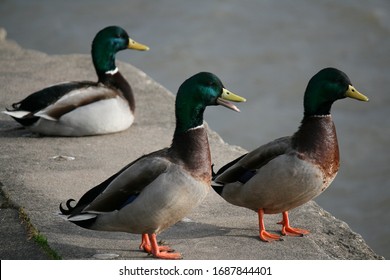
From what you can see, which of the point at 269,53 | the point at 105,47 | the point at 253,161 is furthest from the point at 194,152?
the point at 269,53

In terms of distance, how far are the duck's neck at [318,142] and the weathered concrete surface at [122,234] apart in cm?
48

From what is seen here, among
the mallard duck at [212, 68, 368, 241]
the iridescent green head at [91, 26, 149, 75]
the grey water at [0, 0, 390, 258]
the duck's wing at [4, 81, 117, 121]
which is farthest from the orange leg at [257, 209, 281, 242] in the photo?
the grey water at [0, 0, 390, 258]

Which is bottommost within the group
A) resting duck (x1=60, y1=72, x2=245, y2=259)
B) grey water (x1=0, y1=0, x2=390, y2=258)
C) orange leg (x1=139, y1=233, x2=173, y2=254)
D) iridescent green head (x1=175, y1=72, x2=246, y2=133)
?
grey water (x1=0, y1=0, x2=390, y2=258)

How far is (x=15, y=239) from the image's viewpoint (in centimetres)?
515

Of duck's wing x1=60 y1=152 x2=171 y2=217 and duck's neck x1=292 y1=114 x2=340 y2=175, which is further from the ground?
duck's neck x1=292 y1=114 x2=340 y2=175

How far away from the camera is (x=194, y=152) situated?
4879mm

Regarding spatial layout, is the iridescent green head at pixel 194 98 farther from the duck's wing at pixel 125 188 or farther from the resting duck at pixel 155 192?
the duck's wing at pixel 125 188

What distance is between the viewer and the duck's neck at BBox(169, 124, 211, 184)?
4.83 metres

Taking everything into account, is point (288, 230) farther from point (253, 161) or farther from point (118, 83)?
point (118, 83)

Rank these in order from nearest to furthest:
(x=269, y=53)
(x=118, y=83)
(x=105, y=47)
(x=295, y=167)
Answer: (x=295, y=167) < (x=118, y=83) < (x=105, y=47) < (x=269, y=53)

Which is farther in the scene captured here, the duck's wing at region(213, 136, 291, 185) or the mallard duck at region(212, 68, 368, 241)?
the duck's wing at region(213, 136, 291, 185)

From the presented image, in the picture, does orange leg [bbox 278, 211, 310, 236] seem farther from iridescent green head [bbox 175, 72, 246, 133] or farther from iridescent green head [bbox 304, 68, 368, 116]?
iridescent green head [bbox 175, 72, 246, 133]

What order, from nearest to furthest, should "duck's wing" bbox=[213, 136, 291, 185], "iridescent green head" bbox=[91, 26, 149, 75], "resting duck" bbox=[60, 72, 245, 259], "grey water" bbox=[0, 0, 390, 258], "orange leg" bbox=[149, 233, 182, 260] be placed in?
1. "resting duck" bbox=[60, 72, 245, 259]
2. "orange leg" bbox=[149, 233, 182, 260]
3. "duck's wing" bbox=[213, 136, 291, 185]
4. "iridescent green head" bbox=[91, 26, 149, 75]
5. "grey water" bbox=[0, 0, 390, 258]

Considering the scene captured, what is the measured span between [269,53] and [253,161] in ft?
28.3
